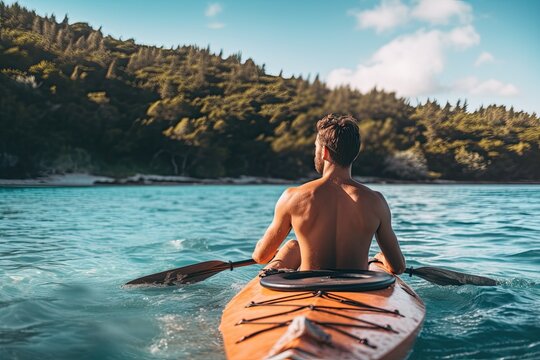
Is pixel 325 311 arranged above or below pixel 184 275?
above

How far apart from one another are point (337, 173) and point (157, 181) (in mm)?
38970

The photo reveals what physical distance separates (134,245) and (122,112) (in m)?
43.7

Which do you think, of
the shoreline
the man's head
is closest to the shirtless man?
the man's head

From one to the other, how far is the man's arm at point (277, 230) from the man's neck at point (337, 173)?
27 cm

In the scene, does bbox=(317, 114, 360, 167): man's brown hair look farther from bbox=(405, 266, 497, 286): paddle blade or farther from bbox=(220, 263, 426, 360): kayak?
bbox=(405, 266, 497, 286): paddle blade

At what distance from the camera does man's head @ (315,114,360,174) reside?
3330 millimetres

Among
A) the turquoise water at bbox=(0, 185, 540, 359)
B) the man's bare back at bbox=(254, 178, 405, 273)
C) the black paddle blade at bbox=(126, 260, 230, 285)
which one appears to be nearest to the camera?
the man's bare back at bbox=(254, 178, 405, 273)

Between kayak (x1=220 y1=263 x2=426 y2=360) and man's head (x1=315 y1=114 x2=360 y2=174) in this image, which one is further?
man's head (x1=315 y1=114 x2=360 y2=174)

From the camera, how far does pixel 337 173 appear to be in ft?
11.0

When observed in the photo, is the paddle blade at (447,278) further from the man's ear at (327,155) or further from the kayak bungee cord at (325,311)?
the man's ear at (327,155)

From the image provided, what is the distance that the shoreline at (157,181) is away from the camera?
114ft

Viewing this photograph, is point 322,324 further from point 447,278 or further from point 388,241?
point 447,278

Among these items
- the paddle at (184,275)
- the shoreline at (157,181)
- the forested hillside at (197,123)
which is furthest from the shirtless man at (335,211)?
the forested hillside at (197,123)

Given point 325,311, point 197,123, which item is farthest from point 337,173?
point 197,123
